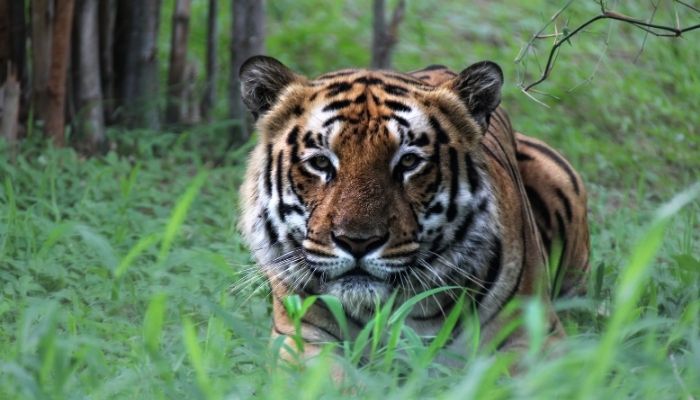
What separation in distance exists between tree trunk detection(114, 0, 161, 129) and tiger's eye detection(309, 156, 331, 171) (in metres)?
2.92

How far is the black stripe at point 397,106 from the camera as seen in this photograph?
3.80 metres

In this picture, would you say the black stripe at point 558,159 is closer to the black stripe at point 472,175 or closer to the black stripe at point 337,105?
the black stripe at point 472,175

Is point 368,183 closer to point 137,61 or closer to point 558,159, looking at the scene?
point 558,159

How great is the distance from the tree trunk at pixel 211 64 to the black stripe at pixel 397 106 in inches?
125

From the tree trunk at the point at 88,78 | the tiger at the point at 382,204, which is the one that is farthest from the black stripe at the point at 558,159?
the tree trunk at the point at 88,78

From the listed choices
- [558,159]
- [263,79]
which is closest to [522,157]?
[558,159]

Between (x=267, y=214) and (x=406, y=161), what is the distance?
19.8 inches

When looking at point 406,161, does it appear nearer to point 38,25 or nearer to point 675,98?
point 38,25

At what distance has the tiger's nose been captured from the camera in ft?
11.6

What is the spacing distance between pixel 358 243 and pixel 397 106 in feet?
1.67

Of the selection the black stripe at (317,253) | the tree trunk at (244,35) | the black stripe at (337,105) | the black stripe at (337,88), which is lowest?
the black stripe at (317,253)

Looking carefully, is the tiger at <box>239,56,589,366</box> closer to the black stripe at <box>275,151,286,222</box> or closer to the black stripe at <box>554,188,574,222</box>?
the black stripe at <box>275,151,286,222</box>

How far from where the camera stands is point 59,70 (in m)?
5.96

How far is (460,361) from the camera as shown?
3.64 m
